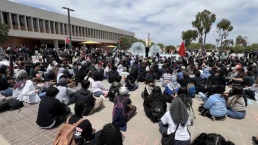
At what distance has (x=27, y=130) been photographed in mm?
3975

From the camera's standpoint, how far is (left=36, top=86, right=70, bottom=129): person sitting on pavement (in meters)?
3.81

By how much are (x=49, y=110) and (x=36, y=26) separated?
31656mm

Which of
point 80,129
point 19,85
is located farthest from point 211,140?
point 19,85

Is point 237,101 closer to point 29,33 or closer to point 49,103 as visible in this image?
point 49,103

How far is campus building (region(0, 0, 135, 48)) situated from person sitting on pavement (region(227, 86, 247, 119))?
30.7m

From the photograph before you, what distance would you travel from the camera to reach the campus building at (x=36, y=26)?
2500 centimetres

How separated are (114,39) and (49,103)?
5890 centimetres

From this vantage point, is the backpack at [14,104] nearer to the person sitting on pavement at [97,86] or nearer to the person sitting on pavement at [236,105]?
the person sitting on pavement at [97,86]

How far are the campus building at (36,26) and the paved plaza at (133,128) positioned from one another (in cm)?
2687

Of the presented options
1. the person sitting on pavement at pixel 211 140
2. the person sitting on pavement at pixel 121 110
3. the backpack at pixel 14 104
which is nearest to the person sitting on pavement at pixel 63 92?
the backpack at pixel 14 104

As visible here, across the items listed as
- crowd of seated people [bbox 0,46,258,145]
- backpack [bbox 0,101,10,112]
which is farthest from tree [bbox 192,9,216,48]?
backpack [bbox 0,101,10,112]

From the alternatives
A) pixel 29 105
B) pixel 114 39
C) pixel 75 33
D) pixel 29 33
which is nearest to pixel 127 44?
pixel 114 39

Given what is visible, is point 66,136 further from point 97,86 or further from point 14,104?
point 97,86

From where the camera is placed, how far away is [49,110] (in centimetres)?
383
